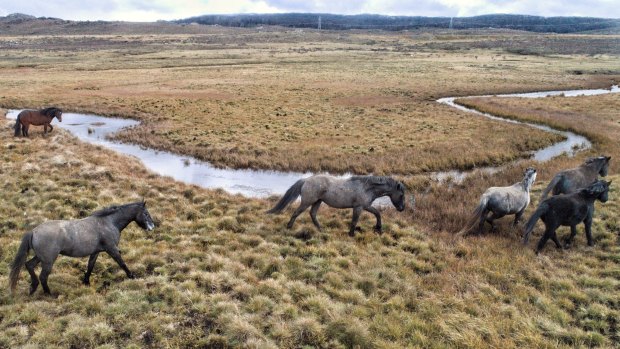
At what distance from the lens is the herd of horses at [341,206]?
28.8ft

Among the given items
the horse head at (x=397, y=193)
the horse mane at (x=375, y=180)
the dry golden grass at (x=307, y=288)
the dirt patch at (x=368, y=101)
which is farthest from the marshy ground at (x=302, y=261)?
the dirt patch at (x=368, y=101)

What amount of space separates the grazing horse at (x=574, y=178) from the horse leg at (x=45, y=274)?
14877mm

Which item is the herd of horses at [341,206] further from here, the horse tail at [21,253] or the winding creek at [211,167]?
the winding creek at [211,167]

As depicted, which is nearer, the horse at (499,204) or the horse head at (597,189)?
the horse head at (597,189)

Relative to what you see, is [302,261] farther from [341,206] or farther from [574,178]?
[574,178]

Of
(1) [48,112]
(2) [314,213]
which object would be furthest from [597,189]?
(1) [48,112]

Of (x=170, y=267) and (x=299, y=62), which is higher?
(x=299, y=62)

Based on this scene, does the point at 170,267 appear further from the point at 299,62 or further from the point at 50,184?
the point at 299,62

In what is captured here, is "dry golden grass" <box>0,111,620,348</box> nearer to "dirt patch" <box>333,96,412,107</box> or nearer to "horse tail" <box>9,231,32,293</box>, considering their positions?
"horse tail" <box>9,231,32,293</box>

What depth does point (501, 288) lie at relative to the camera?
993 cm

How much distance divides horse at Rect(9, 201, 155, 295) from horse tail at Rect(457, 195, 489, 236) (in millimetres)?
9353

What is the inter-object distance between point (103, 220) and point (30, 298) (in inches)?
84.8

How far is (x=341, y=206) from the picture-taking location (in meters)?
13.1

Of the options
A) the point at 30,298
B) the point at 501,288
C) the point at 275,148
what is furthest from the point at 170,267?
the point at 275,148
